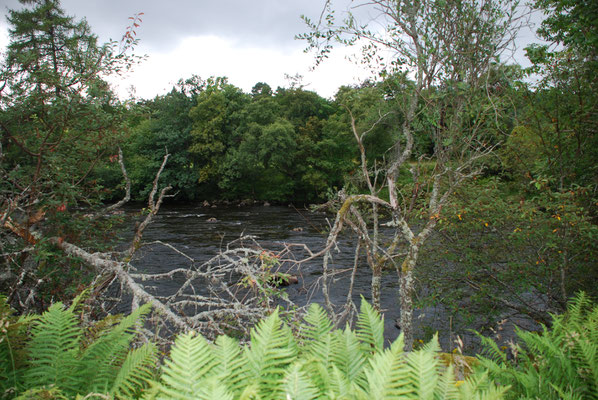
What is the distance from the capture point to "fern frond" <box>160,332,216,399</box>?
96 centimetres

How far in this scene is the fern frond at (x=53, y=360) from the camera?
1.54 m

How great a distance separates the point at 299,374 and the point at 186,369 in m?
0.32

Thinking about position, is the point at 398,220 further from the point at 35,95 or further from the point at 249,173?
the point at 249,173

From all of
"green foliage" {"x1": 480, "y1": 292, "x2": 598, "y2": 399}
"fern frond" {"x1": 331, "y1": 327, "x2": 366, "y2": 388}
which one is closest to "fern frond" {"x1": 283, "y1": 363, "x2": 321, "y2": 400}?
"fern frond" {"x1": 331, "y1": 327, "x2": 366, "y2": 388}

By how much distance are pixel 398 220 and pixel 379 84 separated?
8.87ft

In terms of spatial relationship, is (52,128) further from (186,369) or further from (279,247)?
(279,247)

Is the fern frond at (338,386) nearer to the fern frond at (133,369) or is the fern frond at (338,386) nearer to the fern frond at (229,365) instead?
the fern frond at (229,365)

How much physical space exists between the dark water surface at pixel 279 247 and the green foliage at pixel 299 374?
124 inches

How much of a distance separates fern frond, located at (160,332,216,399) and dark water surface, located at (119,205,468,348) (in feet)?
10.9

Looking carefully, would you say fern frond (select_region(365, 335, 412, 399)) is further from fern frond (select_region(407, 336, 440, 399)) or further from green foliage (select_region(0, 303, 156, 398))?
green foliage (select_region(0, 303, 156, 398))

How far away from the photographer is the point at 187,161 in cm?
3659

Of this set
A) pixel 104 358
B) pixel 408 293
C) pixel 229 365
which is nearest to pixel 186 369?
pixel 229 365

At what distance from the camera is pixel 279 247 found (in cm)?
1578

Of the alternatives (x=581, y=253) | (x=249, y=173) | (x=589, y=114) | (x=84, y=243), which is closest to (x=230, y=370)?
(x=84, y=243)
